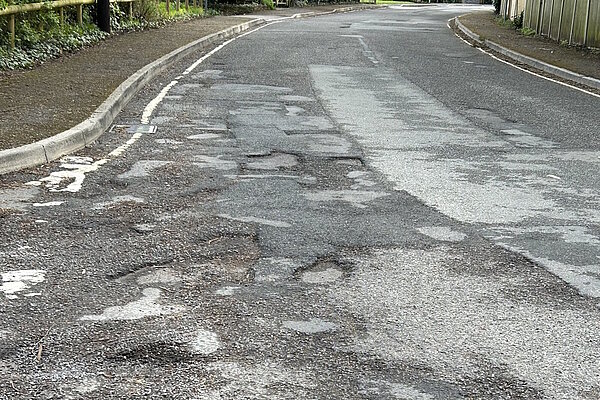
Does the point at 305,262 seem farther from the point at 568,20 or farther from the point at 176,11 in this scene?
the point at 176,11

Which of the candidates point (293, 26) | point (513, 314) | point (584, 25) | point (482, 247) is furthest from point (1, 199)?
point (293, 26)

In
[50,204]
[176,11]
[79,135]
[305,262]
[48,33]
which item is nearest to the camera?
[305,262]

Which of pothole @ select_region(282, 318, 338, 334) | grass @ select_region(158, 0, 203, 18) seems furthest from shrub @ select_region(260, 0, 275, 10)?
pothole @ select_region(282, 318, 338, 334)

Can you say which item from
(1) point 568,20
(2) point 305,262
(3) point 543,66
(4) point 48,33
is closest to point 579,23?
(1) point 568,20

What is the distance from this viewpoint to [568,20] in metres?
24.9

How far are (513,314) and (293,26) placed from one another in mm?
26642

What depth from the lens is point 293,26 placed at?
101 feet

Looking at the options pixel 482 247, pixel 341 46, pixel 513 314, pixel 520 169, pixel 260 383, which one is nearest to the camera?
pixel 260 383

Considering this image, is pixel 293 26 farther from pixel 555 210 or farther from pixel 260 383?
pixel 260 383

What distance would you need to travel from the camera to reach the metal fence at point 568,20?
74.9 ft

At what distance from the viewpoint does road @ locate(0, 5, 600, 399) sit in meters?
4.09

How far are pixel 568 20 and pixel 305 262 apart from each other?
69.2 feet

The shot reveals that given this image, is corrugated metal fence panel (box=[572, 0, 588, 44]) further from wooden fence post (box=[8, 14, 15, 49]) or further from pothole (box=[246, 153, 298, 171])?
pothole (box=[246, 153, 298, 171])

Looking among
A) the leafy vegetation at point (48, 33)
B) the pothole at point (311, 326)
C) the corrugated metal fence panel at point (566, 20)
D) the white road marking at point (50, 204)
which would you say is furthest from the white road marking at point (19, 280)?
the corrugated metal fence panel at point (566, 20)
